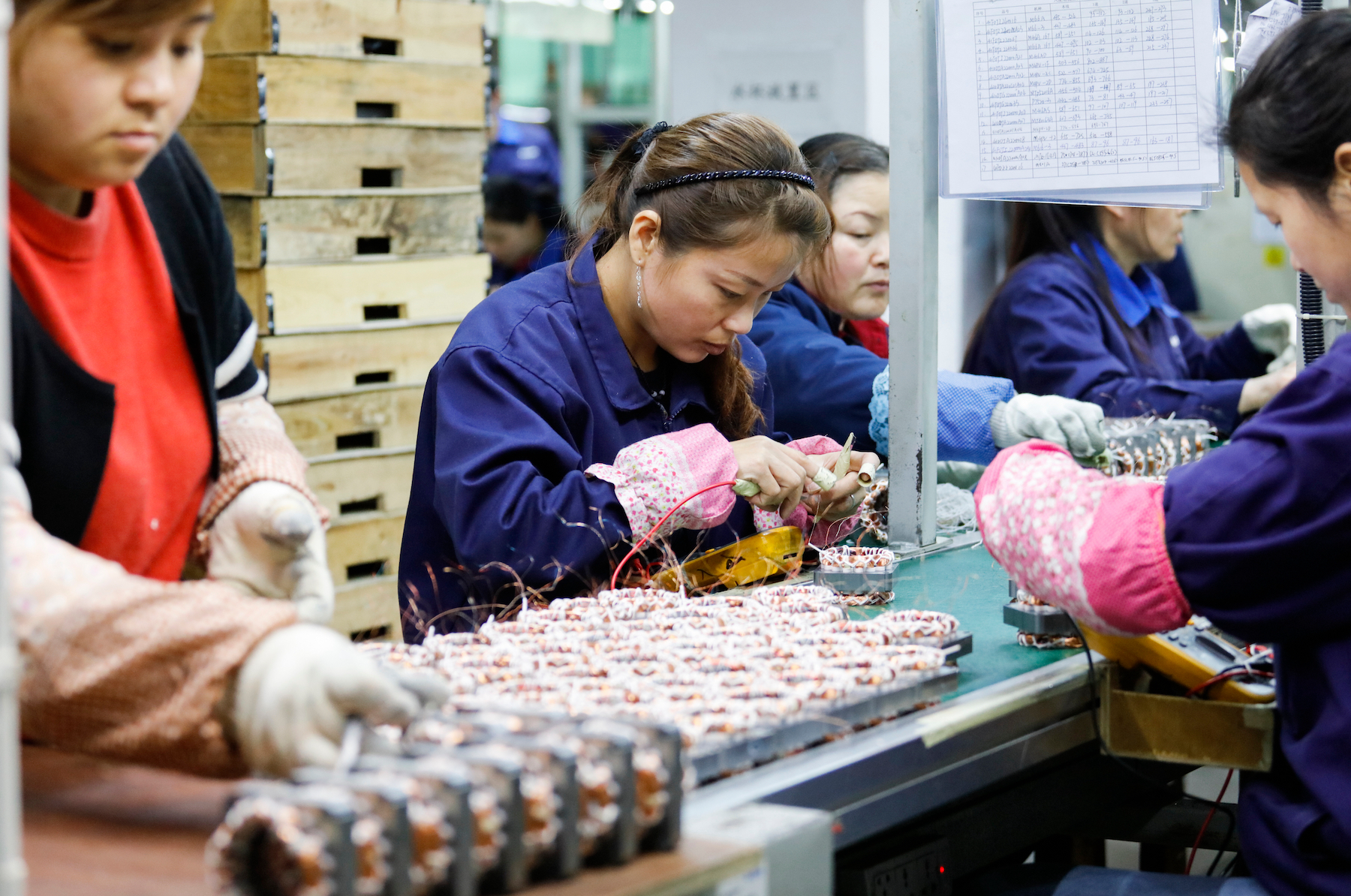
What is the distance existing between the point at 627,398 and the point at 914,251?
57 cm

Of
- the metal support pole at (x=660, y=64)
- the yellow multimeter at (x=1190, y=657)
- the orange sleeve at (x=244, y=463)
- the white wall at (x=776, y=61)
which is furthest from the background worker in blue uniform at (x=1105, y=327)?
the metal support pole at (x=660, y=64)

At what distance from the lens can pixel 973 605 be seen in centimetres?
211

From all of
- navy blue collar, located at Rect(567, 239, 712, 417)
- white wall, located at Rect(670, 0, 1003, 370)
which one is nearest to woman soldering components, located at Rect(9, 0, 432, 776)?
navy blue collar, located at Rect(567, 239, 712, 417)

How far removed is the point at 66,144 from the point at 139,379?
1.04ft

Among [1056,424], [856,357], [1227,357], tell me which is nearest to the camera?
[1056,424]

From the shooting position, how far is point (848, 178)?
132 inches

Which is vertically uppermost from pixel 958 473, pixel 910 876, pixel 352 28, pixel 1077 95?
pixel 352 28

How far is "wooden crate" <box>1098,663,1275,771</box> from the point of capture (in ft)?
5.49

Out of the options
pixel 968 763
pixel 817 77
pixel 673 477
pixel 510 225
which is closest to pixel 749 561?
pixel 673 477

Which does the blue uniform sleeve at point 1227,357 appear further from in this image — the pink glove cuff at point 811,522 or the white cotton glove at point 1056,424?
the pink glove cuff at point 811,522

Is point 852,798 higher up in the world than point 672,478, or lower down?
lower down

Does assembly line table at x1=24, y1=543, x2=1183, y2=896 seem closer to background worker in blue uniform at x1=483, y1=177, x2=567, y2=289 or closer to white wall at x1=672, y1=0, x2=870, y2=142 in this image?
white wall at x1=672, y1=0, x2=870, y2=142

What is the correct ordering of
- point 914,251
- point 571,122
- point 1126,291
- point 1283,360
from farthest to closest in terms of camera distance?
point 571,122 → point 1283,360 → point 1126,291 → point 914,251

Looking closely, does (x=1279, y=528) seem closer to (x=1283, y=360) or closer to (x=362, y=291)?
(x=362, y=291)
